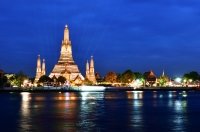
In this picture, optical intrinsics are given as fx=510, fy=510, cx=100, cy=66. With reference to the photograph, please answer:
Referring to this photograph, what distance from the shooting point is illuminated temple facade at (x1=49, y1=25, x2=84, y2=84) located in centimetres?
13250

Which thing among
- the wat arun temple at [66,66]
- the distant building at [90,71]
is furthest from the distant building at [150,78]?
the wat arun temple at [66,66]

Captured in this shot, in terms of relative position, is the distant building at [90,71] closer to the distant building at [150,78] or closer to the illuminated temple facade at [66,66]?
the illuminated temple facade at [66,66]

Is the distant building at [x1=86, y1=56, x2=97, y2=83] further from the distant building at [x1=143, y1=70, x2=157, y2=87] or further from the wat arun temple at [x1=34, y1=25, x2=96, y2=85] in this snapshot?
the distant building at [x1=143, y1=70, x2=157, y2=87]

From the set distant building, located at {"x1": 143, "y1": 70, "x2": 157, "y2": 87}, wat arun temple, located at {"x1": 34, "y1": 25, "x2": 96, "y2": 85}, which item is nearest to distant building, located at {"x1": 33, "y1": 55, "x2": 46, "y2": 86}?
wat arun temple, located at {"x1": 34, "y1": 25, "x2": 96, "y2": 85}

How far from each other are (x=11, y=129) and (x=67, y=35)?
10859 cm

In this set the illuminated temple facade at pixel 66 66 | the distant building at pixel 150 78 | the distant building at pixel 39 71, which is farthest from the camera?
the distant building at pixel 150 78

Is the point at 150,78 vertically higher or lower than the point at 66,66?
lower

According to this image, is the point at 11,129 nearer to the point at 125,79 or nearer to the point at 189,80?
the point at 125,79

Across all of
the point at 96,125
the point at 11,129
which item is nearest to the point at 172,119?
the point at 96,125

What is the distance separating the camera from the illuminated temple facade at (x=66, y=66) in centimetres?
13250

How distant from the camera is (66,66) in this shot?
132500 mm

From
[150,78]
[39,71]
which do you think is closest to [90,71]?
[39,71]

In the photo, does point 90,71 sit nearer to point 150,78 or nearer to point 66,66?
point 66,66

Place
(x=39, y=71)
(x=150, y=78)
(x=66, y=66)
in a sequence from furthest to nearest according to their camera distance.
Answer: (x=150, y=78), (x=39, y=71), (x=66, y=66)
